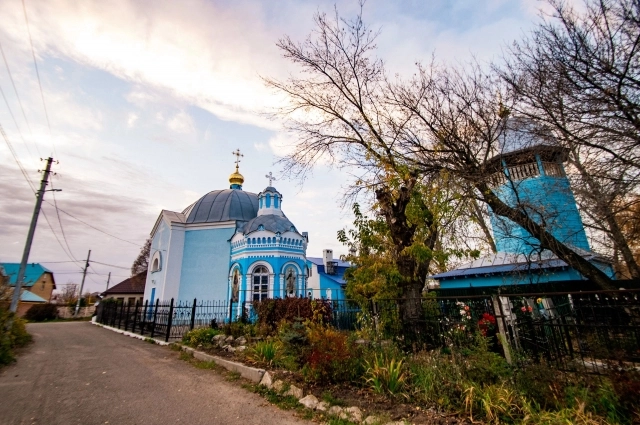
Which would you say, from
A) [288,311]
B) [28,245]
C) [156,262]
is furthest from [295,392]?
[156,262]

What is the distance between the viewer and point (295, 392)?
5.02 metres

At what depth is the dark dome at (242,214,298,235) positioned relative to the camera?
58.7ft

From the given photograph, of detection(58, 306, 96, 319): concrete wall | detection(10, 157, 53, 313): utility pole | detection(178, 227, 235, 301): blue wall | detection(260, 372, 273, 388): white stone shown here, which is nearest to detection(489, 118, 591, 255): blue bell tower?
→ detection(260, 372, 273, 388): white stone

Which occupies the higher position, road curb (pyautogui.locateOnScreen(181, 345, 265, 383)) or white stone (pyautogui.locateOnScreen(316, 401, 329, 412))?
road curb (pyautogui.locateOnScreen(181, 345, 265, 383))

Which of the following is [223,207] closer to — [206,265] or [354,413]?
[206,265]

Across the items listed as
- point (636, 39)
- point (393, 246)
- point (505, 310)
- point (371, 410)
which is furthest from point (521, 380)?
point (636, 39)

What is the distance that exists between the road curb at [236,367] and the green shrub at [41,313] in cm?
2849

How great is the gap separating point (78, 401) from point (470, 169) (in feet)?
32.0

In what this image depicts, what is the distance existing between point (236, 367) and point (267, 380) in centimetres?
138

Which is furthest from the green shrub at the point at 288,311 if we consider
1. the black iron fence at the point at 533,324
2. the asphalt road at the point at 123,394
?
the asphalt road at the point at 123,394

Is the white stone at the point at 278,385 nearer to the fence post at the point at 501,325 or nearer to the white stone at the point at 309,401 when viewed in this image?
the white stone at the point at 309,401

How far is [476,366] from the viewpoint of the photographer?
4.36 m

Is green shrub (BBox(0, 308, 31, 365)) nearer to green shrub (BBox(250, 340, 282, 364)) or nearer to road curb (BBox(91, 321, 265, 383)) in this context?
road curb (BBox(91, 321, 265, 383))

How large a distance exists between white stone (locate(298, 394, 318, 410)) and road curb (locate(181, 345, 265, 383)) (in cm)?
147
